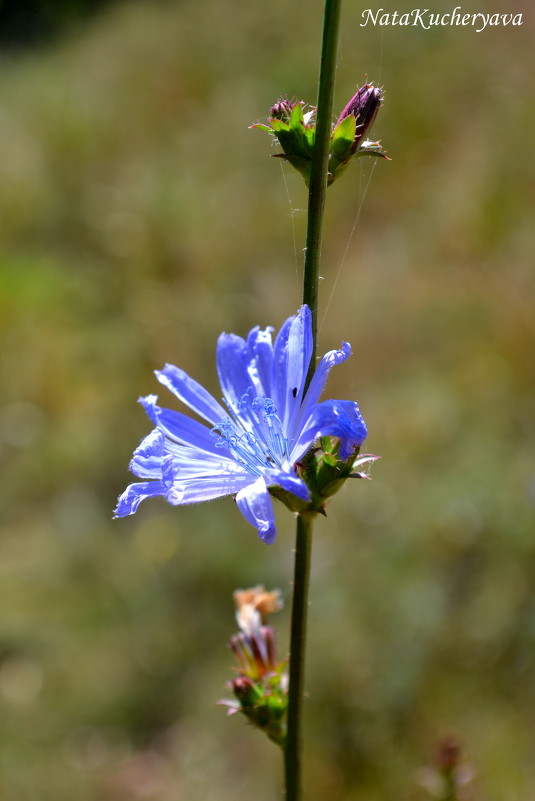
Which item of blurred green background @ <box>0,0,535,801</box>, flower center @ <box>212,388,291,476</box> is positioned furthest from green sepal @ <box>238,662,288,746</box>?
blurred green background @ <box>0,0,535,801</box>

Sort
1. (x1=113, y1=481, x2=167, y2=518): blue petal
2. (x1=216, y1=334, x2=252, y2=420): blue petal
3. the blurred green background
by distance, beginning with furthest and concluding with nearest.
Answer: the blurred green background → (x1=216, y1=334, x2=252, y2=420): blue petal → (x1=113, y1=481, x2=167, y2=518): blue petal

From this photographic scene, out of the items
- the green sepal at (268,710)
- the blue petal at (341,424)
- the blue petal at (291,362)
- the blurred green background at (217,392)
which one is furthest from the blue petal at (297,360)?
the blurred green background at (217,392)

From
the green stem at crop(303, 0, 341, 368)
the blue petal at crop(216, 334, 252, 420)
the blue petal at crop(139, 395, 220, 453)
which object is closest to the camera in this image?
the green stem at crop(303, 0, 341, 368)

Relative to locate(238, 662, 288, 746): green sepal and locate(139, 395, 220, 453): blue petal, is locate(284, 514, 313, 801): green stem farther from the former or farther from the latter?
locate(139, 395, 220, 453): blue petal

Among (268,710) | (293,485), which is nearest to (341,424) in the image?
(293,485)

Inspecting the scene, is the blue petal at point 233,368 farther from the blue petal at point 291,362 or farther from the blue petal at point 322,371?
the blue petal at point 322,371

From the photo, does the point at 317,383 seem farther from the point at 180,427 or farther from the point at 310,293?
the point at 180,427

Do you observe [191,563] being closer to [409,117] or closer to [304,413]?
[304,413]
